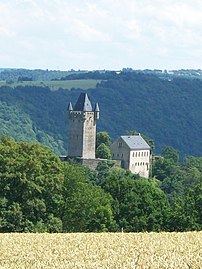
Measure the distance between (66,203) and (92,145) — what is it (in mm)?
103370

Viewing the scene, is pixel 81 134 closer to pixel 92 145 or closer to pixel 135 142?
pixel 92 145

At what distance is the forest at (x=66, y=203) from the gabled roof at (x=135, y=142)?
9813 centimetres

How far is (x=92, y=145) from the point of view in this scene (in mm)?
158250

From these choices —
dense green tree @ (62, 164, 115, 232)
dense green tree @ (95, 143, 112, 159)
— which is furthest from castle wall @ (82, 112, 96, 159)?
dense green tree @ (62, 164, 115, 232)

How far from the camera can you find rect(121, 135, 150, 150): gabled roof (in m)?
158

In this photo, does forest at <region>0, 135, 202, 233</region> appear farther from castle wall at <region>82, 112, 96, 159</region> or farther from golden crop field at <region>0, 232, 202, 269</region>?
castle wall at <region>82, 112, 96, 159</region>

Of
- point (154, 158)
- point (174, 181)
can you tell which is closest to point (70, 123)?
point (154, 158)

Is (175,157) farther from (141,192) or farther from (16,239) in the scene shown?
(16,239)

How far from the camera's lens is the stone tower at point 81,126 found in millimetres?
160000

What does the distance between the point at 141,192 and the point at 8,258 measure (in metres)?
34.1

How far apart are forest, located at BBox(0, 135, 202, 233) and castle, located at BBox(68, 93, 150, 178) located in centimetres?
8838

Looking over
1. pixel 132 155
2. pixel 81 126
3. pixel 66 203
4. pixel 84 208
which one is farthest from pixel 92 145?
pixel 84 208

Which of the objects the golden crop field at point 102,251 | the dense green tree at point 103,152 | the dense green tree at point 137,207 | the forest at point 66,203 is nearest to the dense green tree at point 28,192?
the forest at point 66,203

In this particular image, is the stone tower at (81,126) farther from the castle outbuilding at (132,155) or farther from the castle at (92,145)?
the castle outbuilding at (132,155)
